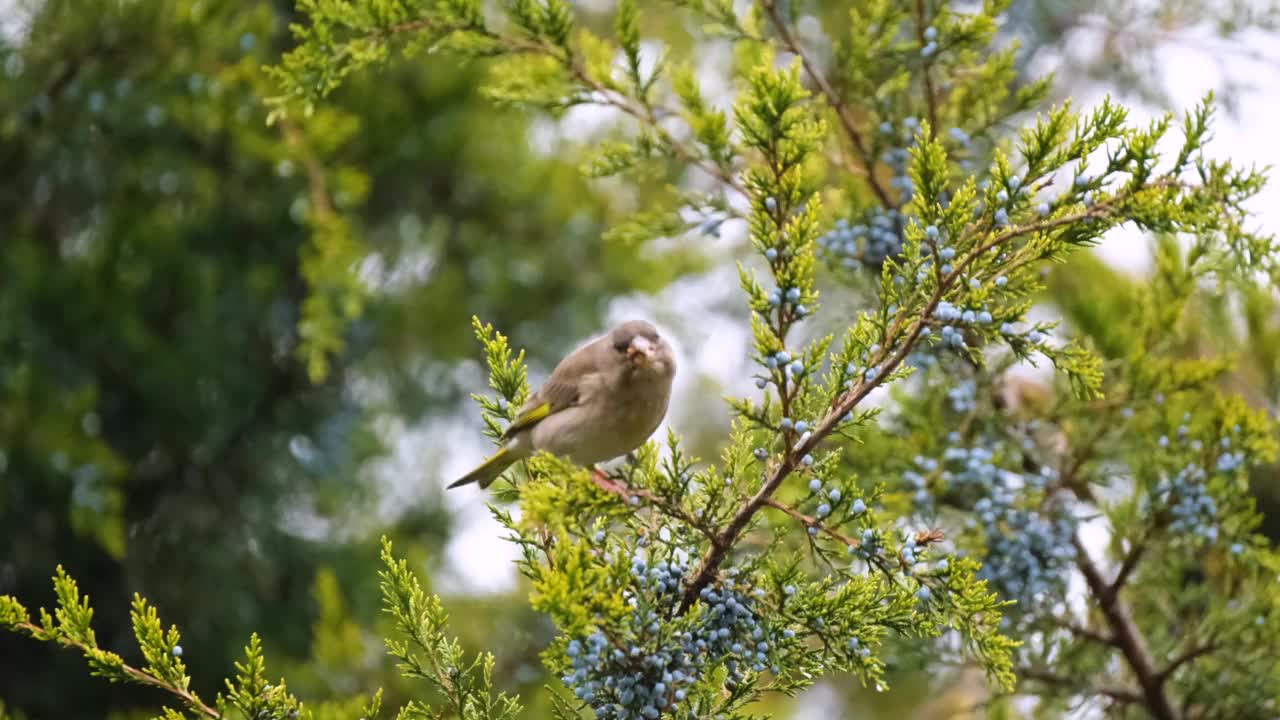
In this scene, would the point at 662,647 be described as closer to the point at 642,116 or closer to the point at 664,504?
the point at 664,504

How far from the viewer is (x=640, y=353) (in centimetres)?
328

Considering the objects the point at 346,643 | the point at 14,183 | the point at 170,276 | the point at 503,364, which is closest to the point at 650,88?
the point at 503,364

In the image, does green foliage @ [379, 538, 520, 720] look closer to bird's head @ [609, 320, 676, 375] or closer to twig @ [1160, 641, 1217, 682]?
bird's head @ [609, 320, 676, 375]

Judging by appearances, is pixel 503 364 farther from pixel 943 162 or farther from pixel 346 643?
pixel 346 643

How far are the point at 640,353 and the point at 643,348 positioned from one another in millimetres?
27

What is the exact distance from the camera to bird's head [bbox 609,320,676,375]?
3297 millimetres

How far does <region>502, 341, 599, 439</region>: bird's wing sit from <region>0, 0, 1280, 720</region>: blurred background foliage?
858 millimetres

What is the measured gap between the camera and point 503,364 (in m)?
2.44

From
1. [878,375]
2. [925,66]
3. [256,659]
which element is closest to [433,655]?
[256,659]

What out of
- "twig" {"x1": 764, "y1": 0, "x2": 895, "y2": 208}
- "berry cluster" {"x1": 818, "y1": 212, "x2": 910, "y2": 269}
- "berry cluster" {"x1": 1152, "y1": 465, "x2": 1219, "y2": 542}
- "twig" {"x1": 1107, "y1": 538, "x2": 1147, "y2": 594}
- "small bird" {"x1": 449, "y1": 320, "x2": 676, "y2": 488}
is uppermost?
"twig" {"x1": 764, "y1": 0, "x2": 895, "y2": 208}

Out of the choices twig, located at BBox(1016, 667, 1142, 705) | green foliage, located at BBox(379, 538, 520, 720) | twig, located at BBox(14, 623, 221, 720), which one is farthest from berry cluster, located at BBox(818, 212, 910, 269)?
twig, located at BBox(14, 623, 221, 720)

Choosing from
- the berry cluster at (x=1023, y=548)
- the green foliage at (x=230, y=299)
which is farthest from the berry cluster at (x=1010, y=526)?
the green foliage at (x=230, y=299)

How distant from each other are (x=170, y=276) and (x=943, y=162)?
4.05m

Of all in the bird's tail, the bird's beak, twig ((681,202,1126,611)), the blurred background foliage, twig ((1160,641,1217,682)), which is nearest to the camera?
twig ((681,202,1126,611))
